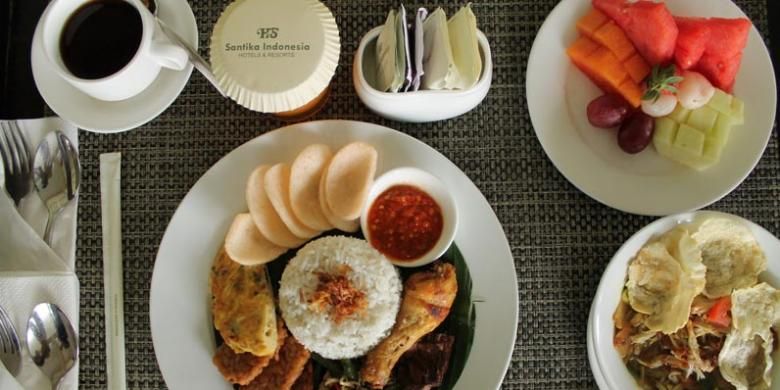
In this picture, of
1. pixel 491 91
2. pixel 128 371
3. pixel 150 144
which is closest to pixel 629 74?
pixel 491 91

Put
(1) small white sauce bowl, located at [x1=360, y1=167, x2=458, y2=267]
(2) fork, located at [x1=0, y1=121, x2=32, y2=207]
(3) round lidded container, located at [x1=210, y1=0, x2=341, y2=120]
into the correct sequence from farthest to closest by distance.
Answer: (2) fork, located at [x1=0, y1=121, x2=32, y2=207]
(1) small white sauce bowl, located at [x1=360, y1=167, x2=458, y2=267]
(3) round lidded container, located at [x1=210, y1=0, x2=341, y2=120]

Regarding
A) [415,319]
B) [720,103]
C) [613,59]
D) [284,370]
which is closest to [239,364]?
[284,370]

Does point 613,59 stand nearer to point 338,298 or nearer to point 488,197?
point 488,197

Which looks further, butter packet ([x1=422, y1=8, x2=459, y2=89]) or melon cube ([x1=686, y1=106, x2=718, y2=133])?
melon cube ([x1=686, y1=106, x2=718, y2=133])

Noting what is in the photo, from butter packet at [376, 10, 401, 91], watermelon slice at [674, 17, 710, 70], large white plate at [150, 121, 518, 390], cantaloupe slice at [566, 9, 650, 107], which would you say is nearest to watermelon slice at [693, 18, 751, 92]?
watermelon slice at [674, 17, 710, 70]

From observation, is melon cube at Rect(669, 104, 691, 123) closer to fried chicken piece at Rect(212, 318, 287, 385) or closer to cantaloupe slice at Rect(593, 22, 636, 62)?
cantaloupe slice at Rect(593, 22, 636, 62)
